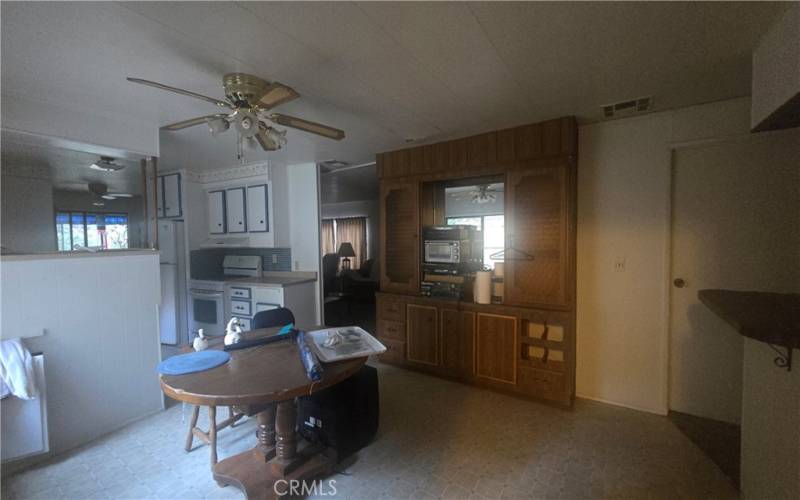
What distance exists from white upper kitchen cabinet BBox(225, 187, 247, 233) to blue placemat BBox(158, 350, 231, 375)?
9.17 feet

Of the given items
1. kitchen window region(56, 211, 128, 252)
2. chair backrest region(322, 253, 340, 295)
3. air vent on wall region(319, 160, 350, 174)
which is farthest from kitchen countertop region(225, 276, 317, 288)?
chair backrest region(322, 253, 340, 295)

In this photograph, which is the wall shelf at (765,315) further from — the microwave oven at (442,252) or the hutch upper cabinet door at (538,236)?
the microwave oven at (442,252)

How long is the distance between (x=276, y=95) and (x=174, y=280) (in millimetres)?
3803

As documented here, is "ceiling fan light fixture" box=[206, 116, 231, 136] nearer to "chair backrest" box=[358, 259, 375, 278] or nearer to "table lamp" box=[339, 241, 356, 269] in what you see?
"chair backrest" box=[358, 259, 375, 278]

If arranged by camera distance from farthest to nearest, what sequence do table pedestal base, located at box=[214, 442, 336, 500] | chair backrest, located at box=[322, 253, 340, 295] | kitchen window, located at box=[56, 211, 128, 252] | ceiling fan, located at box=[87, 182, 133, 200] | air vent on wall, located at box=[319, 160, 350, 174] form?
chair backrest, located at box=[322, 253, 340, 295], kitchen window, located at box=[56, 211, 128, 252], ceiling fan, located at box=[87, 182, 133, 200], air vent on wall, located at box=[319, 160, 350, 174], table pedestal base, located at box=[214, 442, 336, 500]

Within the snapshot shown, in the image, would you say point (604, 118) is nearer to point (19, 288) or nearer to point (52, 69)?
point (52, 69)

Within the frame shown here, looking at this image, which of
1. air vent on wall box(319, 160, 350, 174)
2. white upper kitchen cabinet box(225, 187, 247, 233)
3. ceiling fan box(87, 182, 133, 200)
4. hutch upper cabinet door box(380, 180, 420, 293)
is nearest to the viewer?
hutch upper cabinet door box(380, 180, 420, 293)

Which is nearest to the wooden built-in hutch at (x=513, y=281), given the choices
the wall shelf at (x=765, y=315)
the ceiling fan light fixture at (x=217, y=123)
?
the wall shelf at (x=765, y=315)

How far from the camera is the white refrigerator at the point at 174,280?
4301 mm

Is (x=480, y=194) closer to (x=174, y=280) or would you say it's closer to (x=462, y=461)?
(x=462, y=461)

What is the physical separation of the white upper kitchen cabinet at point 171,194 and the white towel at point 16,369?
2.72 m

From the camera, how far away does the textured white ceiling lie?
132cm

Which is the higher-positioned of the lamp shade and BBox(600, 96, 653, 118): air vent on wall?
BBox(600, 96, 653, 118): air vent on wall

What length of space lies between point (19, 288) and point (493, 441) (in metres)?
3.20
